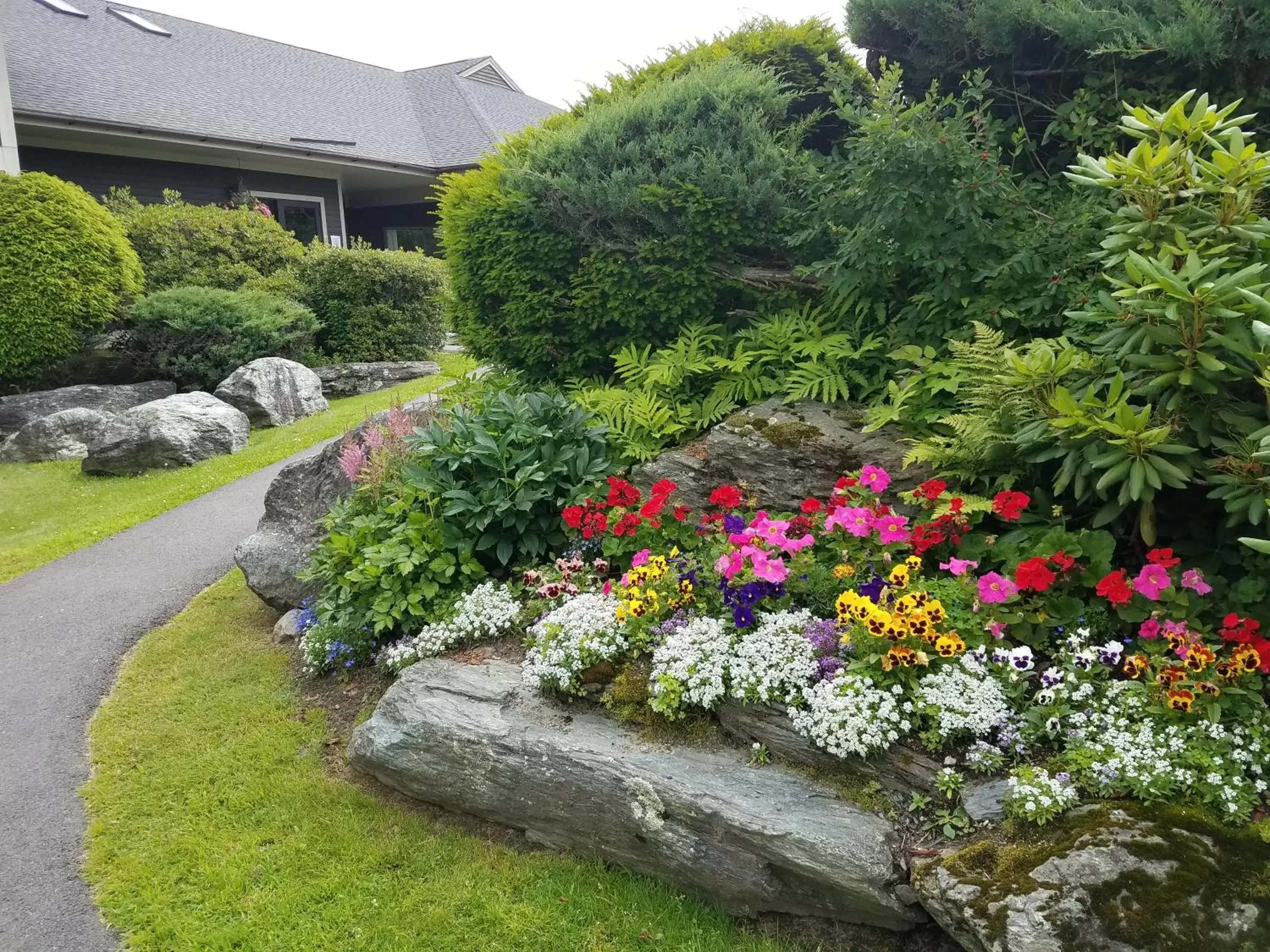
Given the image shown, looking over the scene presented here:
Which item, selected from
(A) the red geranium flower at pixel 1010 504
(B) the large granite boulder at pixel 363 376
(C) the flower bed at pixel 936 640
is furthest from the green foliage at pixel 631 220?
(B) the large granite boulder at pixel 363 376

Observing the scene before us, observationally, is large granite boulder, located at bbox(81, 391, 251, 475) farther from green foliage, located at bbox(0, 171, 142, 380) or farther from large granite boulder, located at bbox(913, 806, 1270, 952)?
large granite boulder, located at bbox(913, 806, 1270, 952)

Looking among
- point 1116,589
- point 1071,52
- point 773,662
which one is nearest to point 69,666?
point 773,662

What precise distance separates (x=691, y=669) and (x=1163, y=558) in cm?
176

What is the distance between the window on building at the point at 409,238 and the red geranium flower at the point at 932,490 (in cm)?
2126

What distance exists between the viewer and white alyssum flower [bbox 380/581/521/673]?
4.22m

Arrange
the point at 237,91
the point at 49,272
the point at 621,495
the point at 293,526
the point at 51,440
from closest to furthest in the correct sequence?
1. the point at 621,495
2. the point at 293,526
3. the point at 51,440
4. the point at 49,272
5. the point at 237,91

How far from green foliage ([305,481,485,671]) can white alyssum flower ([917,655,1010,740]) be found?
252 cm

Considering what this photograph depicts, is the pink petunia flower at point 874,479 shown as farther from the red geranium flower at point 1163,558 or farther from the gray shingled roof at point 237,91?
the gray shingled roof at point 237,91

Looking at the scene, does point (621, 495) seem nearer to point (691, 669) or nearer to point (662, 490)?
point (662, 490)

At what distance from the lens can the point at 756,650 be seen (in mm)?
3352

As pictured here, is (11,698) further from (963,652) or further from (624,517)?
(963,652)

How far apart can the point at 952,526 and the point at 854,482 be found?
579 millimetres

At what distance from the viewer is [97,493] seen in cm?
911

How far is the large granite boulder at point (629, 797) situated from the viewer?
9.05 ft
